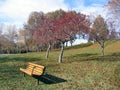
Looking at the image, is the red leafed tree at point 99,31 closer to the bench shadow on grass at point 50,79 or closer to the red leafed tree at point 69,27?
the red leafed tree at point 69,27

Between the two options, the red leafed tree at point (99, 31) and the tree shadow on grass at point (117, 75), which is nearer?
the tree shadow on grass at point (117, 75)

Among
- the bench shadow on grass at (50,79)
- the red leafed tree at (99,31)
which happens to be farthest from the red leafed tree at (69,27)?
the bench shadow on grass at (50,79)

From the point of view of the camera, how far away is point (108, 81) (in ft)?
43.9

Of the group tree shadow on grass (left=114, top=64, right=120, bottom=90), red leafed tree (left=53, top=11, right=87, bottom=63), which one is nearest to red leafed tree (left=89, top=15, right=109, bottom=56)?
red leafed tree (left=53, top=11, right=87, bottom=63)

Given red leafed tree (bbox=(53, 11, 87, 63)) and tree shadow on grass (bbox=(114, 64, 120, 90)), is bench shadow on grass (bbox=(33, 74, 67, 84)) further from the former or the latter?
red leafed tree (bbox=(53, 11, 87, 63))

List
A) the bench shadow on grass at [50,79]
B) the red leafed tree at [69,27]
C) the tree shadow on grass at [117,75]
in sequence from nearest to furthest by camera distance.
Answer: the tree shadow on grass at [117,75] → the bench shadow on grass at [50,79] → the red leafed tree at [69,27]

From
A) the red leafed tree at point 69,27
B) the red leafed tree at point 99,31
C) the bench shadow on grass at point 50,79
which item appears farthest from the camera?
the red leafed tree at point 99,31

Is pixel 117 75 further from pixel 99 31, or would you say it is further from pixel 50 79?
pixel 99 31

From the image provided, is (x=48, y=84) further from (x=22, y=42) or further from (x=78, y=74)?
(x=22, y=42)

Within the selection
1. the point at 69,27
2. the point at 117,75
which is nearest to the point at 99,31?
the point at 69,27

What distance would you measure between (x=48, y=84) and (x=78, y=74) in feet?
9.49

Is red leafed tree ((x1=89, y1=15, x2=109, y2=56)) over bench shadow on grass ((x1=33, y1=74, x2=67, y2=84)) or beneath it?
over

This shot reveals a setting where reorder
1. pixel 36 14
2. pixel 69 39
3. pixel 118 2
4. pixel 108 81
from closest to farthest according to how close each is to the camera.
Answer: pixel 108 81 < pixel 118 2 < pixel 69 39 < pixel 36 14

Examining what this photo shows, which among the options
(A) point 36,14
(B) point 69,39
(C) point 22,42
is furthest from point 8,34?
(B) point 69,39
